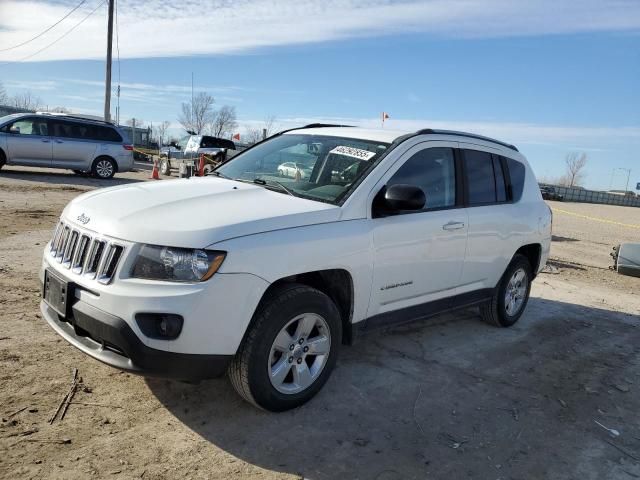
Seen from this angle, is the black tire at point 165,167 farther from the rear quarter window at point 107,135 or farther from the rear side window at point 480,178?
the rear side window at point 480,178

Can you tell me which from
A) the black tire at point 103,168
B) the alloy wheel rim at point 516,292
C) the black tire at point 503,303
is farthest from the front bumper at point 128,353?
the black tire at point 103,168

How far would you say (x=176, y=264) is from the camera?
2980mm

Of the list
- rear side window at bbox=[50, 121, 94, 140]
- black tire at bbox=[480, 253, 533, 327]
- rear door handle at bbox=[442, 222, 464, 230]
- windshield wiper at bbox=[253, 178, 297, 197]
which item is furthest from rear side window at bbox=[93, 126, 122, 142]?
rear door handle at bbox=[442, 222, 464, 230]

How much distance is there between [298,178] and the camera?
13.6 feet

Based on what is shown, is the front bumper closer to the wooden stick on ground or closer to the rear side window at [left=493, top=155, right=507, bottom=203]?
the wooden stick on ground

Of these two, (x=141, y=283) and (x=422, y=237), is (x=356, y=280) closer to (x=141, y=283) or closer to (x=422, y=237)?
(x=422, y=237)

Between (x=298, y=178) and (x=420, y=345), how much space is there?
1989mm

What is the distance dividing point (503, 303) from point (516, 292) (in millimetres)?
355

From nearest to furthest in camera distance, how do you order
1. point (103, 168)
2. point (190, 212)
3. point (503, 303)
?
point (190, 212) < point (503, 303) < point (103, 168)

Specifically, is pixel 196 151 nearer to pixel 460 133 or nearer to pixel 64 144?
pixel 64 144

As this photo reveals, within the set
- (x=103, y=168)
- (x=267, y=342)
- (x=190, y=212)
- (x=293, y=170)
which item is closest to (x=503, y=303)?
(x=293, y=170)

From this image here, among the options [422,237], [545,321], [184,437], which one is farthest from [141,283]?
[545,321]

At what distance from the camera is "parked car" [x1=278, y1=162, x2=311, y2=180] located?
4.19 metres

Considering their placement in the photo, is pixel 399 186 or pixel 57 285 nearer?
pixel 57 285
